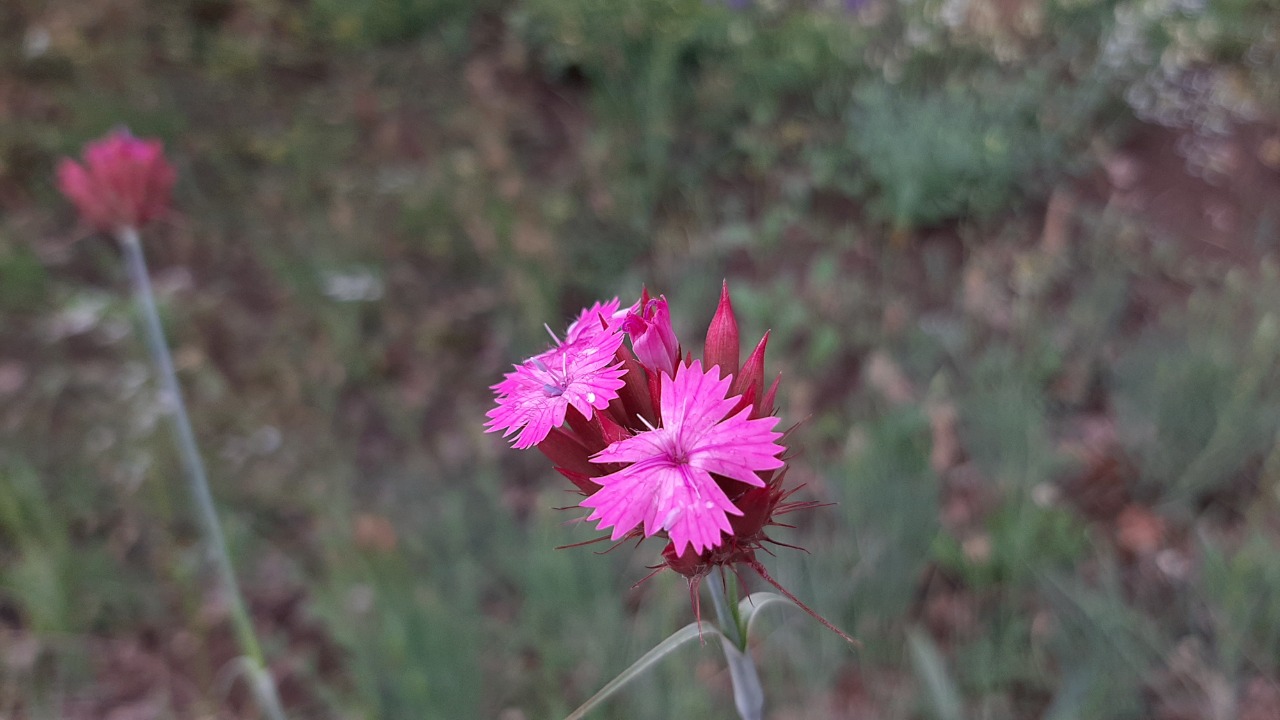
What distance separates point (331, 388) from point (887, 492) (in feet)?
6.39

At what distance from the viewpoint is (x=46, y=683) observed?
2189 millimetres

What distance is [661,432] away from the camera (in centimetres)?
82

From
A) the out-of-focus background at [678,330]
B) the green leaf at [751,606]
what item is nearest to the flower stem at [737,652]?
the green leaf at [751,606]

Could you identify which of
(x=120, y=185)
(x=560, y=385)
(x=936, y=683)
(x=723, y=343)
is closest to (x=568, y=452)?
(x=560, y=385)

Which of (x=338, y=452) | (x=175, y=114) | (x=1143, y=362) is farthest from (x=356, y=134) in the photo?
(x=1143, y=362)

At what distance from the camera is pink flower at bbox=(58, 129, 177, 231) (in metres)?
1.64

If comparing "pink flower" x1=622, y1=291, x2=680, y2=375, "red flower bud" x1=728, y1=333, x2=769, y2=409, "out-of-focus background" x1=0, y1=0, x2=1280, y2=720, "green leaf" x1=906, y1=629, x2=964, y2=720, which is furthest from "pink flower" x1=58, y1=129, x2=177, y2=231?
"green leaf" x1=906, y1=629, x2=964, y2=720

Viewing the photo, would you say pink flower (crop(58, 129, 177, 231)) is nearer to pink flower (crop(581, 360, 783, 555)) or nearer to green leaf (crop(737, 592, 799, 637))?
pink flower (crop(581, 360, 783, 555))

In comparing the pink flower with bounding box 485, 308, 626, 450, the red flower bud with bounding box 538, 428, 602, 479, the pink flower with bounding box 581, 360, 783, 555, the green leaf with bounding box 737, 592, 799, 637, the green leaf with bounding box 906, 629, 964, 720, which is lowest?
the green leaf with bounding box 906, 629, 964, 720

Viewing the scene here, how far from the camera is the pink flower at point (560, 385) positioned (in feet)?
2.81

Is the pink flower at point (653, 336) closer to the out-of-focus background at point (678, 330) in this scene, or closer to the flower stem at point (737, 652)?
the flower stem at point (737, 652)

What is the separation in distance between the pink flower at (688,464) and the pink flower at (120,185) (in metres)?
1.34

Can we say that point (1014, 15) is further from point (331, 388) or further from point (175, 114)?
point (175, 114)

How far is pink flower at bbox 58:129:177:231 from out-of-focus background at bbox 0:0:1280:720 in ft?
2.71
